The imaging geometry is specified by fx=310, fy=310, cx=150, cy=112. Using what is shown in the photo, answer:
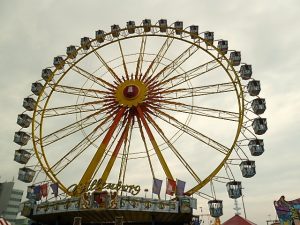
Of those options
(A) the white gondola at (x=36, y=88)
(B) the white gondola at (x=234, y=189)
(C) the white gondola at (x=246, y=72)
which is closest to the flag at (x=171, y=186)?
(B) the white gondola at (x=234, y=189)

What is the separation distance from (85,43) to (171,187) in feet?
52.9

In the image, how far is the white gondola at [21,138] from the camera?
1102 inches

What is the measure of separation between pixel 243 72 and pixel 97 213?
16.4 m

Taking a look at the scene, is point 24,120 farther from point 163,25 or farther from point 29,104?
point 163,25

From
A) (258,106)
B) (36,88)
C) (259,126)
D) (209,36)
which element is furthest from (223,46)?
Result: (36,88)

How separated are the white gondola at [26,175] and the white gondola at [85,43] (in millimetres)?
12342

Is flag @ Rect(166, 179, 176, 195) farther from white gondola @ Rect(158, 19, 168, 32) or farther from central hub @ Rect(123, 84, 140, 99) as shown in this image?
white gondola @ Rect(158, 19, 168, 32)

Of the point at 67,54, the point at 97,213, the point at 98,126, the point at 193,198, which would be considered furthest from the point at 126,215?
the point at 67,54

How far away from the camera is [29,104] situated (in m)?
28.9

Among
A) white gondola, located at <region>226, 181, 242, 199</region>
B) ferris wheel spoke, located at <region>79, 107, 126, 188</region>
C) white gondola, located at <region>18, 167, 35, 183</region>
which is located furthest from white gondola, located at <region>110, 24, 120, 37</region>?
white gondola, located at <region>226, 181, 242, 199</region>

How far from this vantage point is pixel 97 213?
74.6ft

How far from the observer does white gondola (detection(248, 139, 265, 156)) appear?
79.9 feet

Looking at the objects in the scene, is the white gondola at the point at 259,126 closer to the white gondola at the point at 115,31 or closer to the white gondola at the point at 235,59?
the white gondola at the point at 235,59

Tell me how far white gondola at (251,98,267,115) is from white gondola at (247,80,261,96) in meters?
0.75
